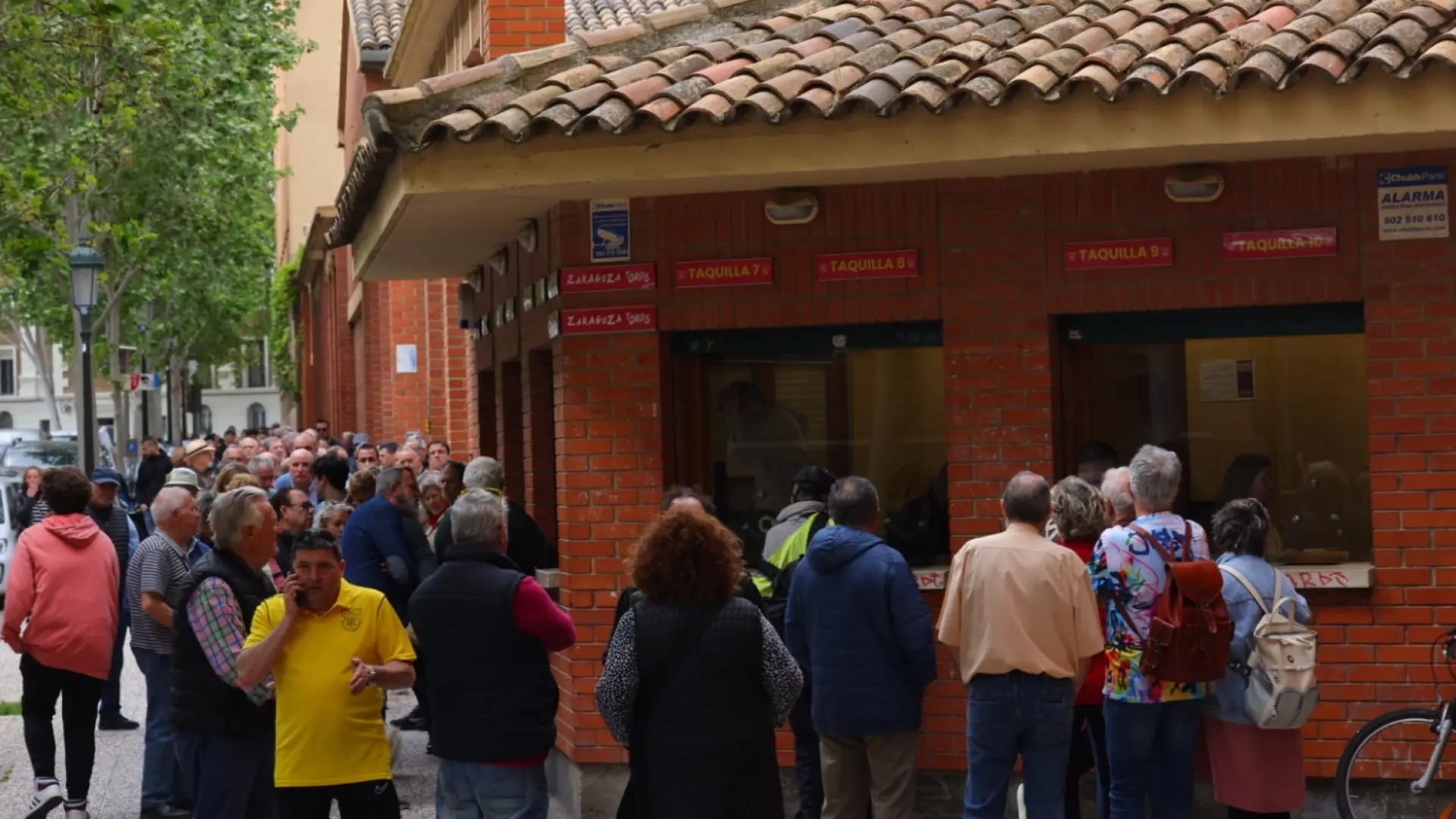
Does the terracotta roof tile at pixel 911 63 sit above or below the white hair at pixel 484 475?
above

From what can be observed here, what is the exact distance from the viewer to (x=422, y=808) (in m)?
10.7

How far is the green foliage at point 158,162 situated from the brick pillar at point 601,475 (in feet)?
26.2

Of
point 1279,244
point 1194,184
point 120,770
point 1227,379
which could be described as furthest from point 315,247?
point 1279,244

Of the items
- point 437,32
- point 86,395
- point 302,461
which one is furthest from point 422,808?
point 86,395

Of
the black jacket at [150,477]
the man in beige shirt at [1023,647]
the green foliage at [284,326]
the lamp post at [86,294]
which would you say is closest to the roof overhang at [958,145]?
the man in beige shirt at [1023,647]

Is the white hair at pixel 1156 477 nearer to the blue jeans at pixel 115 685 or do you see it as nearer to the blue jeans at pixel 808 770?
the blue jeans at pixel 808 770

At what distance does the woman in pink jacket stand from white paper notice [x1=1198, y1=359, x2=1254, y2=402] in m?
5.68

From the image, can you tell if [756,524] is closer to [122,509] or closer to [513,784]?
[513,784]

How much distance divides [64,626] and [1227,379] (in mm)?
5931

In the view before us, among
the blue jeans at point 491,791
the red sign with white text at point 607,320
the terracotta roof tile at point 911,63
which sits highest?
the terracotta roof tile at point 911,63

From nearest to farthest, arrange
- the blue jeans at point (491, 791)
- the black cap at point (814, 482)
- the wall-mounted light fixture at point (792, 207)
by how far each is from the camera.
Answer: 1. the blue jeans at point (491, 791)
2. the black cap at point (814, 482)
3. the wall-mounted light fixture at point (792, 207)

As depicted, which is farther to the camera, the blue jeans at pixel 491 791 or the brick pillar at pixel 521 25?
the brick pillar at pixel 521 25

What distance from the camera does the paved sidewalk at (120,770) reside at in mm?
10938

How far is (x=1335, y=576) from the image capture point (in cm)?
905
